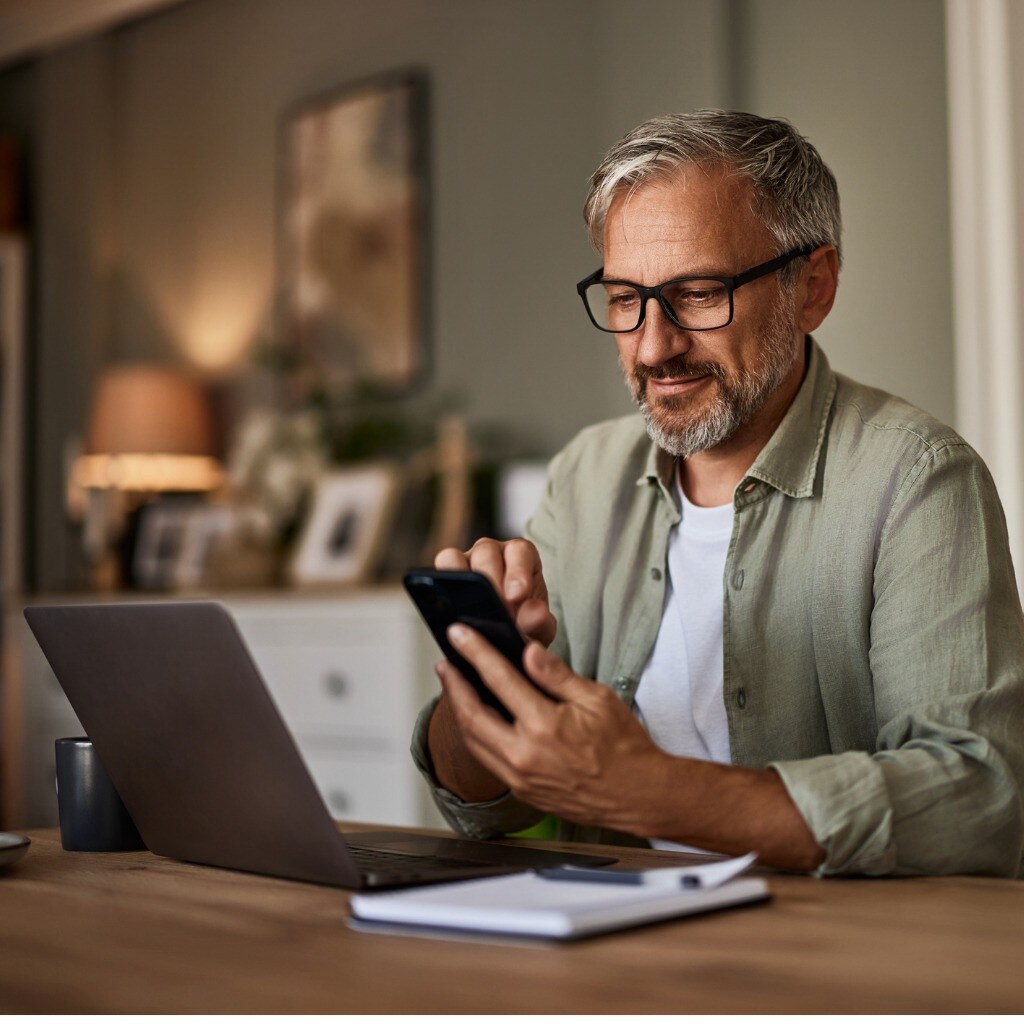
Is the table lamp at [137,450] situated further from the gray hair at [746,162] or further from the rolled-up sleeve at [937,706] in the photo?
the rolled-up sleeve at [937,706]

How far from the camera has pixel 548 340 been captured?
3742 millimetres

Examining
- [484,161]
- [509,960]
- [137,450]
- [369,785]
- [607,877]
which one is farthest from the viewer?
[137,450]

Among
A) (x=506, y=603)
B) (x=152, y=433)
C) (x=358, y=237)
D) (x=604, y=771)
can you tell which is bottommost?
(x=604, y=771)

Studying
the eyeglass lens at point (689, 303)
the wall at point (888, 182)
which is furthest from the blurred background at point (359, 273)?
the eyeglass lens at point (689, 303)

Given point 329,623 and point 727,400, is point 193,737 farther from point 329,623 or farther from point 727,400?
point 329,623

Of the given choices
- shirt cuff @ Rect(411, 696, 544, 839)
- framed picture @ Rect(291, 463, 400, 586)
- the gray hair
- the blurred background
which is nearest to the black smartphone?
shirt cuff @ Rect(411, 696, 544, 839)

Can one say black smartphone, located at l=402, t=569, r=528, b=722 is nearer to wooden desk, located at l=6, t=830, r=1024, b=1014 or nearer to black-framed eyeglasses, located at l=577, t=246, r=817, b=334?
wooden desk, located at l=6, t=830, r=1024, b=1014

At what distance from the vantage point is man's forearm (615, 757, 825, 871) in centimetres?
106

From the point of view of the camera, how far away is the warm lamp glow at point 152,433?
4398 mm

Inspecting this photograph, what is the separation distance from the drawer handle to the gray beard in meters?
1.89

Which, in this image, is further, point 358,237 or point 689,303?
point 358,237

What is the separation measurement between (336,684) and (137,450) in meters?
1.46

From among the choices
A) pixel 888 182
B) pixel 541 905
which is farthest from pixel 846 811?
pixel 888 182

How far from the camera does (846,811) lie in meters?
1.07
